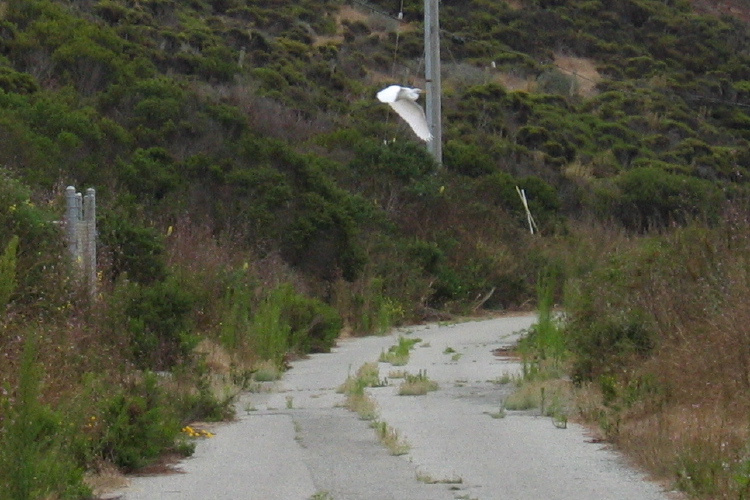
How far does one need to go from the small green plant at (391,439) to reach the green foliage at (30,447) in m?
3.03

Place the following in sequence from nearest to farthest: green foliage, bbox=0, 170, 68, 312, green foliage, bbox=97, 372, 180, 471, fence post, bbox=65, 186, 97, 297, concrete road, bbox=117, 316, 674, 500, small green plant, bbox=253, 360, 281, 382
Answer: concrete road, bbox=117, 316, 674, 500
green foliage, bbox=97, 372, 180, 471
green foliage, bbox=0, 170, 68, 312
fence post, bbox=65, 186, 97, 297
small green plant, bbox=253, 360, 281, 382

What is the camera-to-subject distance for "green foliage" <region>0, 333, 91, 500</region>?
294 inches

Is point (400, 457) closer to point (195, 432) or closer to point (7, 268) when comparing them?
point (195, 432)

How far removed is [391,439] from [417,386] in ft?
11.8

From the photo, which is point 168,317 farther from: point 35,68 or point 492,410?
point 35,68

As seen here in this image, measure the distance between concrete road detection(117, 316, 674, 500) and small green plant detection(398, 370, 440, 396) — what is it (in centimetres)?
14

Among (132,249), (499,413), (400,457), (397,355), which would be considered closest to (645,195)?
(397,355)

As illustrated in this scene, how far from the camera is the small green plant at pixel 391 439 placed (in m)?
10.4

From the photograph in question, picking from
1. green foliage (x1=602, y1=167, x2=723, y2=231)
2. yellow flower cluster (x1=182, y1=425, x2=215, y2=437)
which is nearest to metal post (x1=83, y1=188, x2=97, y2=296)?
yellow flower cluster (x1=182, y1=425, x2=215, y2=437)

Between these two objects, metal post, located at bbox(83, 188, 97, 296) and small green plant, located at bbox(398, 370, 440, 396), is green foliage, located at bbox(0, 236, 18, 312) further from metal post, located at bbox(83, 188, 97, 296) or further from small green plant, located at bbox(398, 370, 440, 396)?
small green plant, located at bbox(398, 370, 440, 396)

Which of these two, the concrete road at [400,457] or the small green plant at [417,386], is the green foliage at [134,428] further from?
the small green plant at [417,386]

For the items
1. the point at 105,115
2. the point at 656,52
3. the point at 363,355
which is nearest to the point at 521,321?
the point at 363,355

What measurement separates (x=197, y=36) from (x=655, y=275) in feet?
108

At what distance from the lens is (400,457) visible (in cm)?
1022
